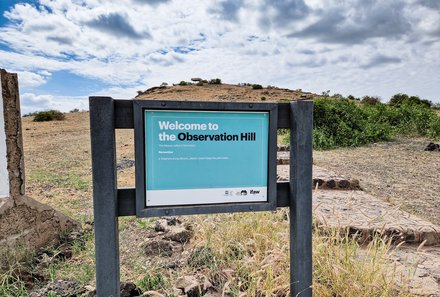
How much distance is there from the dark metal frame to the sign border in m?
0.04

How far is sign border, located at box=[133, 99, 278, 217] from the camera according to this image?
208 cm

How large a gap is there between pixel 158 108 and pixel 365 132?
1084 cm

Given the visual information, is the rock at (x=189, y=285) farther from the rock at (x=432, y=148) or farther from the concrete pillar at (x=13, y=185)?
the rock at (x=432, y=148)

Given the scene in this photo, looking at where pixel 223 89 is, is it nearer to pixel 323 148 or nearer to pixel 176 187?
pixel 323 148

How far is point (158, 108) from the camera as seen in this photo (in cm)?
209

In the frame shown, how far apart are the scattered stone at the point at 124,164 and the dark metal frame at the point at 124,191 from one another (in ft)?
20.0

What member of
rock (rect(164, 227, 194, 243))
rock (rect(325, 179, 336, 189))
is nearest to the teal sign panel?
rock (rect(164, 227, 194, 243))

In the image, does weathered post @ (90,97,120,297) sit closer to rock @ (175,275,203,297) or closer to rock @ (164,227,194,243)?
rock @ (175,275,203,297)

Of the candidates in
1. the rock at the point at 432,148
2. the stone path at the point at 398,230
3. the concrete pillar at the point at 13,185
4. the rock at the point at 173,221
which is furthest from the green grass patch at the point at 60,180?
the rock at the point at 432,148

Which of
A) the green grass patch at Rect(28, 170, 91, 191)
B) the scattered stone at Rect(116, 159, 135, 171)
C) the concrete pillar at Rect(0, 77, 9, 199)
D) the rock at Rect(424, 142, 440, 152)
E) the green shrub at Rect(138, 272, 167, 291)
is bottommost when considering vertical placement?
the green shrub at Rect(138, 272, 167, 291)

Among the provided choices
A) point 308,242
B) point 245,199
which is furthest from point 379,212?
point 245,199

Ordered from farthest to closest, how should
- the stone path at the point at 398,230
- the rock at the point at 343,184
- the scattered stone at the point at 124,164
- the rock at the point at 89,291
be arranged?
the scattered stone at the point at 124,164, the rock at the point at 343,184, the stone path at the point at 398,230, the rock at the point at 89,291

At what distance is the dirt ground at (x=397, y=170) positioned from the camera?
541 centimetres

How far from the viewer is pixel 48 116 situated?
21547 millimetres
